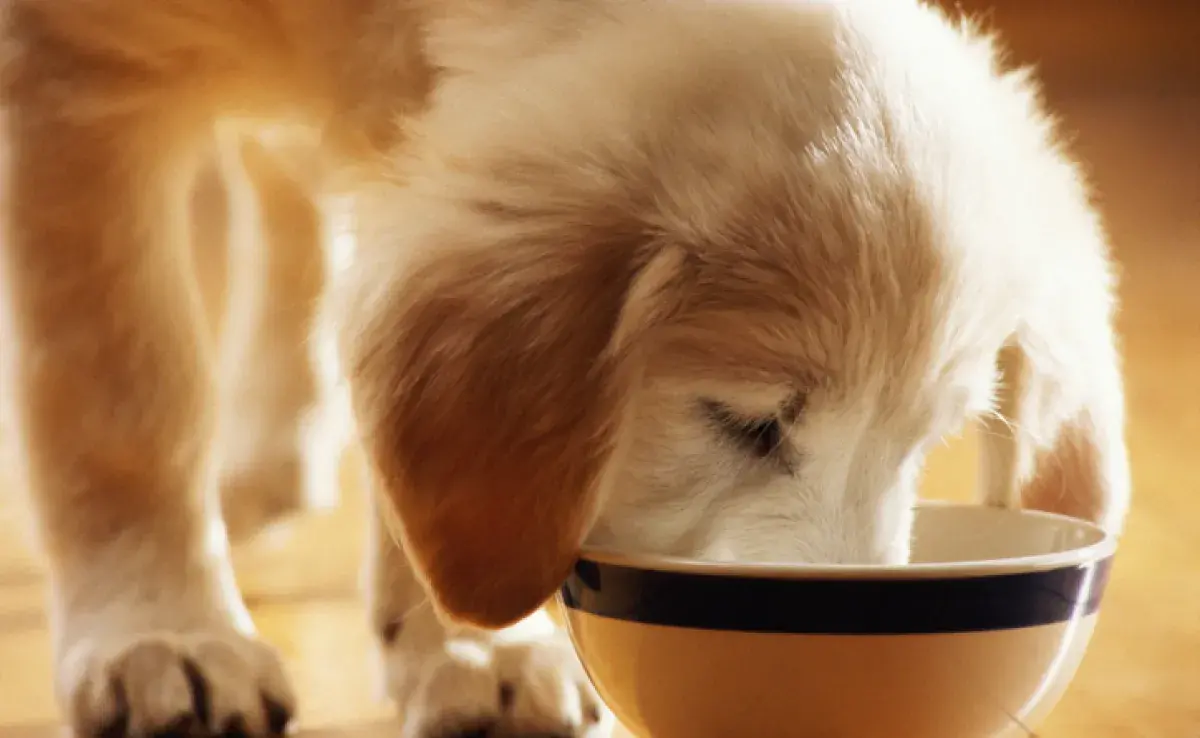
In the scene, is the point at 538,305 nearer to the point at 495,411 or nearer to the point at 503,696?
the point at 495,411

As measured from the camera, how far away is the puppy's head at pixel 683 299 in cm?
113

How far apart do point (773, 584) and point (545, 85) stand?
Result: 0.43m

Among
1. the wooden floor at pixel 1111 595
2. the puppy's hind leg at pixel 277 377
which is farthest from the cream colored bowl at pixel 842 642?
the puppy's hind leg at pixel 277 377

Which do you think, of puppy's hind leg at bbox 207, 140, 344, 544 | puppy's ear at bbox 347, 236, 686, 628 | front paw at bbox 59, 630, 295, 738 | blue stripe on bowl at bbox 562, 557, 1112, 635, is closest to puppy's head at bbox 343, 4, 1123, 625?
puppy's ear at bbox 347, 236, 686, 628

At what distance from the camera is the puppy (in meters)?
1.14

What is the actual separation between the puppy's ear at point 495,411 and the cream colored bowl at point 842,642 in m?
0.06

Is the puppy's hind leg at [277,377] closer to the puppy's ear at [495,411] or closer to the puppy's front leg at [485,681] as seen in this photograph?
the puppy's front leg at [485,681]

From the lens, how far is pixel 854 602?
101 cm

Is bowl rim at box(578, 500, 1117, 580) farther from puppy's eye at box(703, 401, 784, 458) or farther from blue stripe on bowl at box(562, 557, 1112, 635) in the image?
puppy's eye at box(703, 401, 784, 458)

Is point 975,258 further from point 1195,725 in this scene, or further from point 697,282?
point 1195,725

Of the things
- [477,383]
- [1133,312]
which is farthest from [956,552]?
[1133,312]

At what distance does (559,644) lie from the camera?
1.44 meters

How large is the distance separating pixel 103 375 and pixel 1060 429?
0.83m

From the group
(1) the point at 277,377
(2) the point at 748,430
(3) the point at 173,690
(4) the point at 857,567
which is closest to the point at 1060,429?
(2) the point at 748,430
